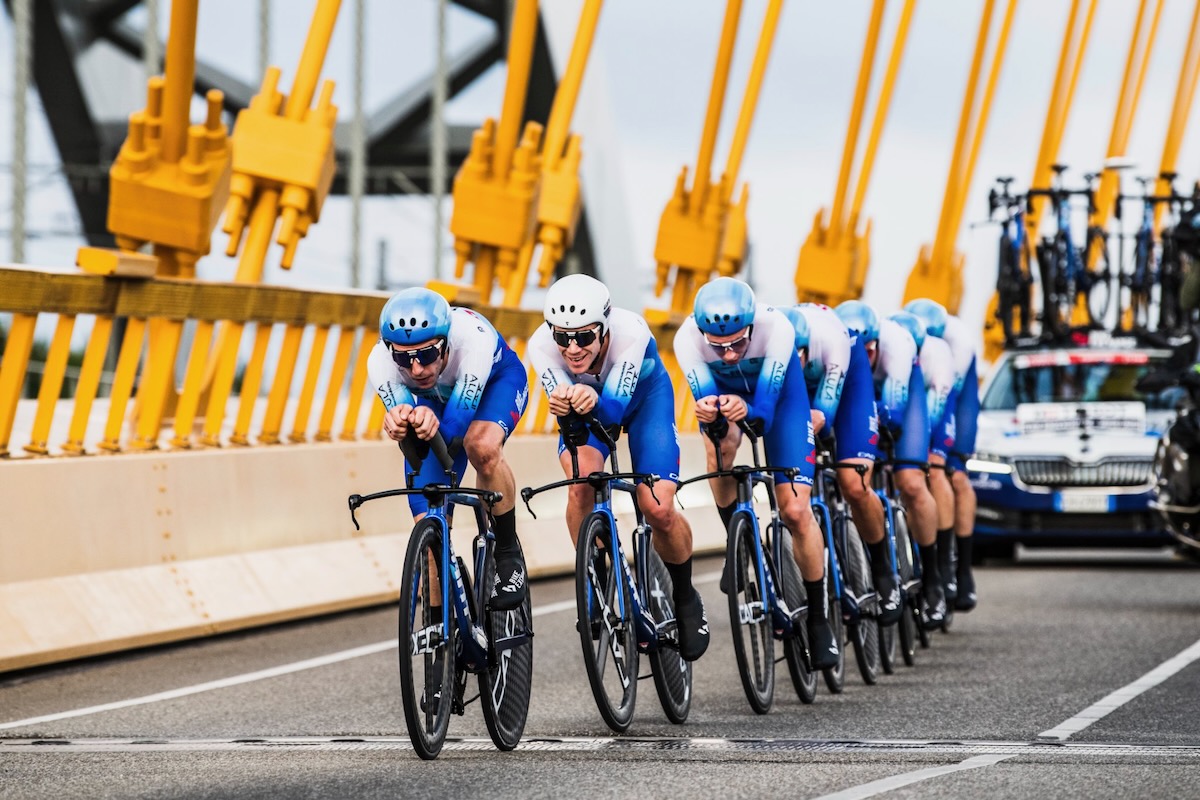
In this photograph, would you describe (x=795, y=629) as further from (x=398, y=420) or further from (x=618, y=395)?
(x=398, y=420)

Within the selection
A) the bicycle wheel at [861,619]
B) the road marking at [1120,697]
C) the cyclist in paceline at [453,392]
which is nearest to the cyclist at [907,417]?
the bicycle wheel at [861,619]

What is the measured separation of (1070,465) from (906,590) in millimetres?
6545

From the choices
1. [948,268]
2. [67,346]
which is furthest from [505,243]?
[948,268]

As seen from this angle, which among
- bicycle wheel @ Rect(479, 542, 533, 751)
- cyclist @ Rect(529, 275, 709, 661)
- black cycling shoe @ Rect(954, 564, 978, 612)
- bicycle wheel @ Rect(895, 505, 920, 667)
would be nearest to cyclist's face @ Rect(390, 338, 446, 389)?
cyclist @ Rect(529, 275, 709, 661)

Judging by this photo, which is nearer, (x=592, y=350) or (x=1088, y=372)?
(x=592, y=350)

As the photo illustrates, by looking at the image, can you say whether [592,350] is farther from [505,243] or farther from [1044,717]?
[505,243]

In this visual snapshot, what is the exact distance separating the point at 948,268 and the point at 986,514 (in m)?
22.9

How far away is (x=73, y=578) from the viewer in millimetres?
11906

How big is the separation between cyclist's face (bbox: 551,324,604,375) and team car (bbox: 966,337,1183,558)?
9.44 meters

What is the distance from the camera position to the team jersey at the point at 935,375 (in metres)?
14.1

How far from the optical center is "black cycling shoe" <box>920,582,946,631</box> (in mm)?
13070

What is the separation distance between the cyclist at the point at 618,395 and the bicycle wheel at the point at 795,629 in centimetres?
70

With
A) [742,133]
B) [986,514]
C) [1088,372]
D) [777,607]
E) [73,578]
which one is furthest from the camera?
[742,133]

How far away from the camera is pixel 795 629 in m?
10.6
